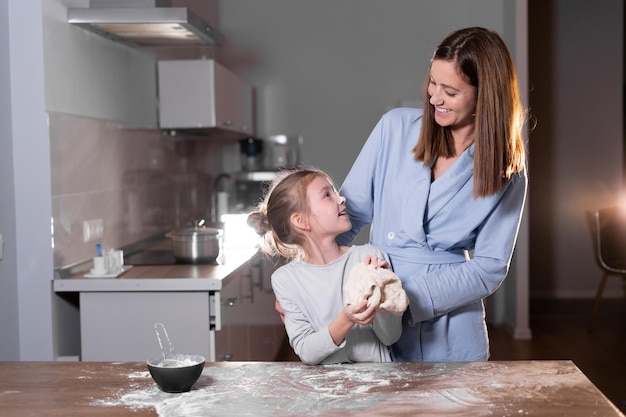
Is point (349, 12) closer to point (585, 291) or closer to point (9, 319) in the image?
point (585, 291)

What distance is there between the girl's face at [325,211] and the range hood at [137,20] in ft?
4.97

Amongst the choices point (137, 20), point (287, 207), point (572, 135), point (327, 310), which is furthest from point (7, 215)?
point (572, 135)

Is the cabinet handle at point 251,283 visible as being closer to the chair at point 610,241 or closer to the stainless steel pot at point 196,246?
the stainless steel pot at point 196,246

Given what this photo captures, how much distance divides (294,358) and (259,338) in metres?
0.86

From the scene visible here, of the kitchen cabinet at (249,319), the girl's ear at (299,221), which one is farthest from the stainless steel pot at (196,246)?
the girl's ear at (299,221)

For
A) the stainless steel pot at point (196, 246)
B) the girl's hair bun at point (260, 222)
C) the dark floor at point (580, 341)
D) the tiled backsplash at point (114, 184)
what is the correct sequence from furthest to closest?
the dark floor at point (580, 341)
the stainless steel pot at point (196, 246)
the tiled backsplash at point (114, 184)
the girl's hair bun at point (260, 222)

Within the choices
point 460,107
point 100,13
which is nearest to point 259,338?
point 100,13

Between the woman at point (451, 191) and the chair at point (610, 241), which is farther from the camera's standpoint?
the chair at point (610, 241)

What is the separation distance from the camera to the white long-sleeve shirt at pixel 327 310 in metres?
1.77

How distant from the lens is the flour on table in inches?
62.2

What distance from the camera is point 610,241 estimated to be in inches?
226

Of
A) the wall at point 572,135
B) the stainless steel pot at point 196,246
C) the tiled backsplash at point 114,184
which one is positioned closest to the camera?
the tiled backsplash at point 114,184

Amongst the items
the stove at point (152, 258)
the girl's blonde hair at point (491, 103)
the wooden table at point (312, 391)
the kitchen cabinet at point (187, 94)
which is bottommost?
the wooden table at point (312, 391)

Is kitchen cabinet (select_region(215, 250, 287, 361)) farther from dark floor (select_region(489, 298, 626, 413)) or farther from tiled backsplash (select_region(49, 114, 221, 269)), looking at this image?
dark floor (select_region(489, 298, 626, 413))
